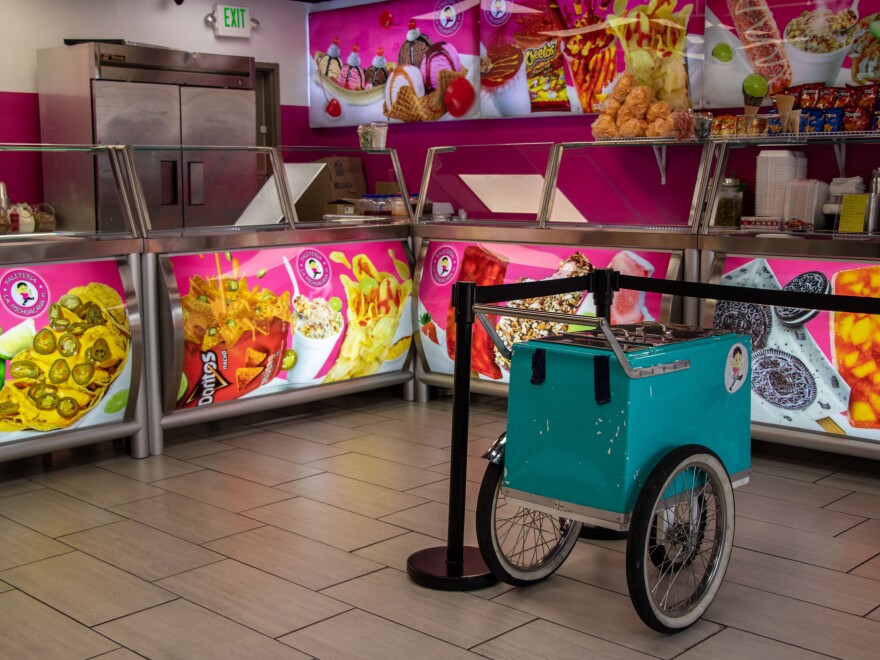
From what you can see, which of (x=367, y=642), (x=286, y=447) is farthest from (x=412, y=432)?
(x=367, y=642)

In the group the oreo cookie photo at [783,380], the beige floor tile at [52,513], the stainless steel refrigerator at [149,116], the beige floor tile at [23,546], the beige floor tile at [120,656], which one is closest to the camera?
the beige floor tile at [120,656]

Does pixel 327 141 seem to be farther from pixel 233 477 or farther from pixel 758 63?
pixel 233 477

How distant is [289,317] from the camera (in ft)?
16.6

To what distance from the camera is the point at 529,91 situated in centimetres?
747

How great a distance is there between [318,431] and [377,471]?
800mm

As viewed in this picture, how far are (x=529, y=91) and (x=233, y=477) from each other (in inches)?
167

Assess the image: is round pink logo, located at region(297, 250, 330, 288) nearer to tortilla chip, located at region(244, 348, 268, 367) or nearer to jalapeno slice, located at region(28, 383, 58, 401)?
tortilla chip, located at region(244, 348, 268, 367)

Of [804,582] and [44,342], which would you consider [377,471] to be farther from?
[804,582]

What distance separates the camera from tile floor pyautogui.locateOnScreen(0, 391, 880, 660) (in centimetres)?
278

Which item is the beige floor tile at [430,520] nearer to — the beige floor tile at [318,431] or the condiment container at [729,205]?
the beige floor tile at [318,431]

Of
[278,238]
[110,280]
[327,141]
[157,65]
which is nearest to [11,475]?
[110,280]

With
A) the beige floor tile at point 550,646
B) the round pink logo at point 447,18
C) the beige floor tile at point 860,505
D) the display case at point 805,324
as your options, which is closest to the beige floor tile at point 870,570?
the beige floor tile at point 860,505

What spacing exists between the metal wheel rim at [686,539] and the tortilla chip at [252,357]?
7.74ft

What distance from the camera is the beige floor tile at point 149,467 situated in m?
4.34
